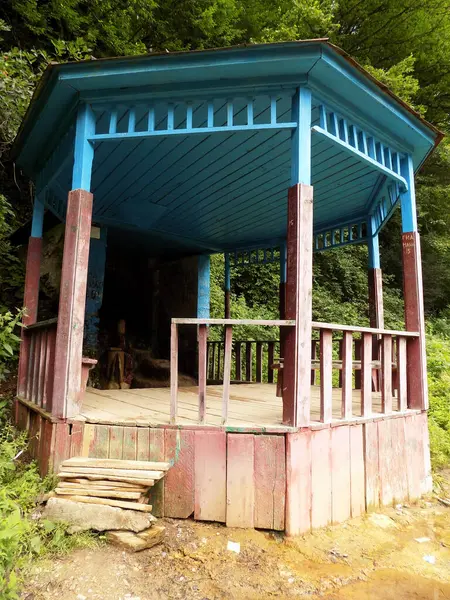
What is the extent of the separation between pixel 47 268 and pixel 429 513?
6211mm

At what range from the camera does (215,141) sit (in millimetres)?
4293

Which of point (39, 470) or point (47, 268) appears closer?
point (39, 470)

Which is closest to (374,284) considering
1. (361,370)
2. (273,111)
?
(361,370)

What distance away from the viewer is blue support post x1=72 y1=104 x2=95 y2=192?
3.56m

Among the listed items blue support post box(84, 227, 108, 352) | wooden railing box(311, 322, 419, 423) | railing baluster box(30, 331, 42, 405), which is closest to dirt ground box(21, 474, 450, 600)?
wooden railing box(311, 322, 419, 423)

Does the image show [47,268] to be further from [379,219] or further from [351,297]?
[351,297]

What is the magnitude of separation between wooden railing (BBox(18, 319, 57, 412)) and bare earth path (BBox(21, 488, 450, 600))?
149 cm

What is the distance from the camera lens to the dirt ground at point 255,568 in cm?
231

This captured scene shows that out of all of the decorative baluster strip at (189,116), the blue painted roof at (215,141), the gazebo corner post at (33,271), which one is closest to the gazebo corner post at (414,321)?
the blue painted roof at (215,141)

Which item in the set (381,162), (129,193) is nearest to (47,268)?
(129,193)

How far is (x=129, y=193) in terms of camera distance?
5773 millimetres

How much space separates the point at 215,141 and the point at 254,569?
374cm

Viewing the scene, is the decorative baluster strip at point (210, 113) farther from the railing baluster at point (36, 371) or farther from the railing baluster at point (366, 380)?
the railing baluster at point (36, 371)

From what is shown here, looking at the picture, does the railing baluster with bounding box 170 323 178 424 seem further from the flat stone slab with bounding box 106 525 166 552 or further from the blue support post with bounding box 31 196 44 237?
the blue support post with bounding box 31 196 44 237
